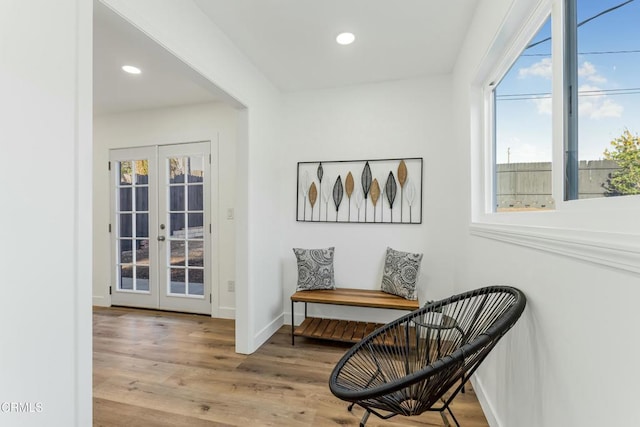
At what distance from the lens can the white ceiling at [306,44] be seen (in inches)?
73.8

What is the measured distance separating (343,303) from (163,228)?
2.45 m

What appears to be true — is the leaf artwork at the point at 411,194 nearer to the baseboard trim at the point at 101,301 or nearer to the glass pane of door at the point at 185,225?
the glass pane of door at the point at 185,225

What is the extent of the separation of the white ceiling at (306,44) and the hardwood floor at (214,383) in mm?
2134

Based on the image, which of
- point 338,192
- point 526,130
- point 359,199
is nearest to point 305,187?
point 338,192

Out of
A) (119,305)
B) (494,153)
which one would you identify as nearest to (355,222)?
(494,153)

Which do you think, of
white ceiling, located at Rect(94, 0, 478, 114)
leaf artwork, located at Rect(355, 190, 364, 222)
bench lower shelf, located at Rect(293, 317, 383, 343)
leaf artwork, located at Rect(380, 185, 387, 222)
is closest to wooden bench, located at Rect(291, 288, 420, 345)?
bench lower shelf, located at Rect(293, 317, 383, 343)

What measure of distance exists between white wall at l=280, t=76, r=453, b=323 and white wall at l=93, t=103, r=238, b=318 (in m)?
0.70

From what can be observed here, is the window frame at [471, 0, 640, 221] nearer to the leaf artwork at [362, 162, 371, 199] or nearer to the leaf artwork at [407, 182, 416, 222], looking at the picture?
the leaf artwork at [407, 182, 416, 222]

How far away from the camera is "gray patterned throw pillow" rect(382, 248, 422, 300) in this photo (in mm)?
2621

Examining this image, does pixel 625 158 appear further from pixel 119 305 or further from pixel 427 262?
pixel 119 305

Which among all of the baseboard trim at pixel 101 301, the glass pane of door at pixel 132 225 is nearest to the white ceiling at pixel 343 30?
the glass pane of door at pixel 132 225

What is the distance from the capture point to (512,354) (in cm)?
138
